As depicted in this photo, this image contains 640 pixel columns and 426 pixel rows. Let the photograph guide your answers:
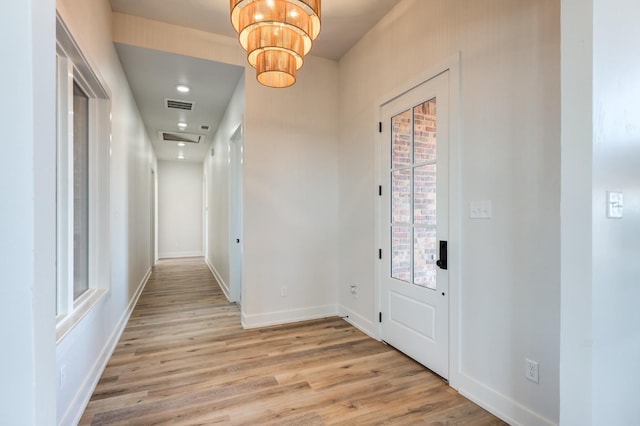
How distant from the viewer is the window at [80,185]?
2.04 meters

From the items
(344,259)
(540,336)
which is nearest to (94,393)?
(344,259)

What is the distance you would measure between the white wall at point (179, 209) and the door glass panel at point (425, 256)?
8137 mm

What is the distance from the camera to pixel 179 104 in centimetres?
466


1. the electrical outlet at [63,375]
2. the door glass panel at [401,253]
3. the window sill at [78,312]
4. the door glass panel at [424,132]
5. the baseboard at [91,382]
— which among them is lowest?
the baseboard at [91,382]

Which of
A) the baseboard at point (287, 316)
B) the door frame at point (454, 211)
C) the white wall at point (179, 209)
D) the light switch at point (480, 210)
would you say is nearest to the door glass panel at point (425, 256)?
the door frame at point (454, 211)

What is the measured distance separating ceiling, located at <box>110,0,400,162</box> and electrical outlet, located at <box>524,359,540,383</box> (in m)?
3.02

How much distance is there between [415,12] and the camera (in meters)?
2.64

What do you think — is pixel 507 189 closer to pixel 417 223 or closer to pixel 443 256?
pixel 443 256

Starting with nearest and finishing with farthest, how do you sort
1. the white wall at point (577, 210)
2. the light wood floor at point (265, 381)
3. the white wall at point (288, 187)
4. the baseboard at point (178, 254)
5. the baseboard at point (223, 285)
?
the white wall at point (577, 210), the light wood floor at point (265, 381), the white wall at point (288, 187), the baseboard at point (223, 285), the baseboard at point (178, 254)

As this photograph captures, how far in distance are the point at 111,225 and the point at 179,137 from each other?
4223 mm

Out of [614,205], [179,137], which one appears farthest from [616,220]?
[179,137]

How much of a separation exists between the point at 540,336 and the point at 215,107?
4735mm

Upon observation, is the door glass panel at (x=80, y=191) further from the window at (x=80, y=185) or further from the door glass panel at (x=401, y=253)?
the door glass panel at (x=401, y=253)

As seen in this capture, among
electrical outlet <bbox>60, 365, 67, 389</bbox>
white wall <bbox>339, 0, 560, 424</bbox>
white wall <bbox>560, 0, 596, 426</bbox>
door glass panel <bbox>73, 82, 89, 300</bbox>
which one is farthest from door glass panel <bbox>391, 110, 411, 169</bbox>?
electrical outlet <bbox>60, 365, 67, 389</bbox>
